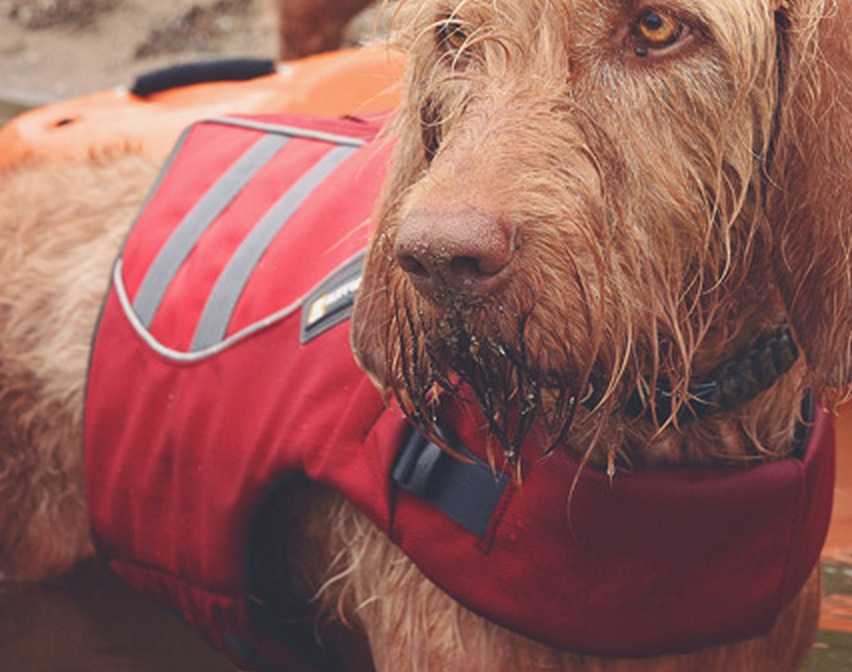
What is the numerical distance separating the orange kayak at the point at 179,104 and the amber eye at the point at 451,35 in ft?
5.36

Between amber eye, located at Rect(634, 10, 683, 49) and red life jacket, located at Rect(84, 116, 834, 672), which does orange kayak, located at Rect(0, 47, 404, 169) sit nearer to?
red life jacket, located at Rect(84, 116, 834, 672)

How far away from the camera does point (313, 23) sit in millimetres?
6098

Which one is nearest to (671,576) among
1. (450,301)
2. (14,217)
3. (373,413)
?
(373,413)

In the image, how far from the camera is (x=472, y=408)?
2.36 metres

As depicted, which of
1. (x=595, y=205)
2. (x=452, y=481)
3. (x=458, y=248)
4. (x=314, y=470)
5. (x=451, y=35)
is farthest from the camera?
(x=314, y=470)

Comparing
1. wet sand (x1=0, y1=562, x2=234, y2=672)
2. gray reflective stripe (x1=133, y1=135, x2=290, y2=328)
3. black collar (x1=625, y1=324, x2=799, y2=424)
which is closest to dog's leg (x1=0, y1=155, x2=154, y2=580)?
wet sand (x1=0, y1=562, x2=234, y2=672)

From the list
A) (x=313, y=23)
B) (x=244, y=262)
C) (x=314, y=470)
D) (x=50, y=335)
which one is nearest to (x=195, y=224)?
(x=244, y=262)

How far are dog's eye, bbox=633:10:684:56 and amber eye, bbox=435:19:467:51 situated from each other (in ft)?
0.85

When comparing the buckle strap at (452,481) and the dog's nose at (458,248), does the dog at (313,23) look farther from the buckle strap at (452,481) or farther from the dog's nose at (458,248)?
the dog's nose at (458,248)

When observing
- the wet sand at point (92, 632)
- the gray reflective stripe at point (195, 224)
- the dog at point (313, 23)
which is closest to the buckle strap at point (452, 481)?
the gray reflective stripe at point (195, 224)

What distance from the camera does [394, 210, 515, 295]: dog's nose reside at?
1.88 metres

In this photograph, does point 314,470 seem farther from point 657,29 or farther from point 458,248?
point 657,29

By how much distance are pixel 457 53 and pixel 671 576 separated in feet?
2.67

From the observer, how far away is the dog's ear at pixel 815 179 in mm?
2074
